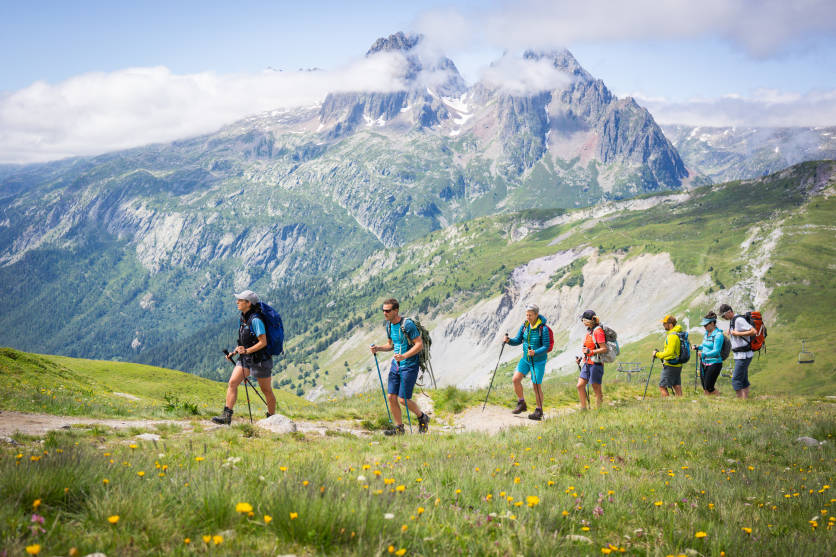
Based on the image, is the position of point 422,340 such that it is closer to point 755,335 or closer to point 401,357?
point 401,357

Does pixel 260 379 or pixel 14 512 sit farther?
pixel 260 379

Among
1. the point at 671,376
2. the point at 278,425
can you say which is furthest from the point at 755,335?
the point at 278,425

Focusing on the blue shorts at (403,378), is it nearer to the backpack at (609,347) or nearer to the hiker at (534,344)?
the hiker at (534,344)

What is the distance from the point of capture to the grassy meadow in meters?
3.85

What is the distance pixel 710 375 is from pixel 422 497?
17369 mm

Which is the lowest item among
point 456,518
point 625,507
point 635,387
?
point 635,387

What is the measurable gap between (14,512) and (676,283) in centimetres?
20493

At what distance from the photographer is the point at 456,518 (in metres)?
4.74

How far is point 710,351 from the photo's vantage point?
17.8m

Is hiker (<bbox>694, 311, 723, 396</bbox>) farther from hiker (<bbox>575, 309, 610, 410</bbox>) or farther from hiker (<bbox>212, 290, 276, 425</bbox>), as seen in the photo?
hiker (<bbox>212, 290, 276, 425</bbox>)

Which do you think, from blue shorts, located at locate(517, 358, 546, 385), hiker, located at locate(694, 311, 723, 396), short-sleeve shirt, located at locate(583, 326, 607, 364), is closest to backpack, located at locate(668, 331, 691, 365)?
hiker, located at locate(694, 311, 723, 396)

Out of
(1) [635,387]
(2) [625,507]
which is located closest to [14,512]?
(2) [625,507]

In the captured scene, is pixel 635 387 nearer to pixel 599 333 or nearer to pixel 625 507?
pixel 599 333

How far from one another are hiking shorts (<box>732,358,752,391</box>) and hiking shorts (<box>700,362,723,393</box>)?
0.53 m
